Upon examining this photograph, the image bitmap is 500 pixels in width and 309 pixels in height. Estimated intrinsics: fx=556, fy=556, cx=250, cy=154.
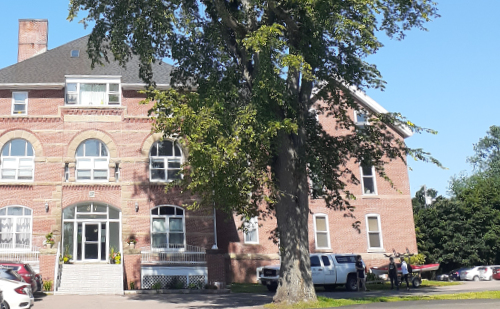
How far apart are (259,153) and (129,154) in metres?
12.8

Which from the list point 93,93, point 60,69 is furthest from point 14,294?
point 60,69

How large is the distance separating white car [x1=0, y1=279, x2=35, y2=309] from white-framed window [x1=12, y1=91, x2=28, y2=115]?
14.0 metres

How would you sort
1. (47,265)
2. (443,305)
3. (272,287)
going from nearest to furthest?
(443,305) → (272,287) → (47,265)

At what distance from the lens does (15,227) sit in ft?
89.8

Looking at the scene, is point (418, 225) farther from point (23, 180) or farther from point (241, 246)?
point (23, 180)

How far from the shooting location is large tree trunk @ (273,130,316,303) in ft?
59.7

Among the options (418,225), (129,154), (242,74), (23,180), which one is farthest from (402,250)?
(23,180)

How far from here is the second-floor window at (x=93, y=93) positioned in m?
29.3

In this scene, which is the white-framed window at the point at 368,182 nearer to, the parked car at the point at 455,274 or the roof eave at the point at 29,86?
the parked car at the point at 455,274

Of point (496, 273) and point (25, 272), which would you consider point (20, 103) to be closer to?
point (25, 272)

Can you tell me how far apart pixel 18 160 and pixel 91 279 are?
7.72 meters

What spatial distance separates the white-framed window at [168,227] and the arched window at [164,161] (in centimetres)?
164

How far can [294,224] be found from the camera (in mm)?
18781

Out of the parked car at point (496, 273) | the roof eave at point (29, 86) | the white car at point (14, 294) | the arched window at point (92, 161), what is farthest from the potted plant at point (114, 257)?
the parked car at point (496, 273)
